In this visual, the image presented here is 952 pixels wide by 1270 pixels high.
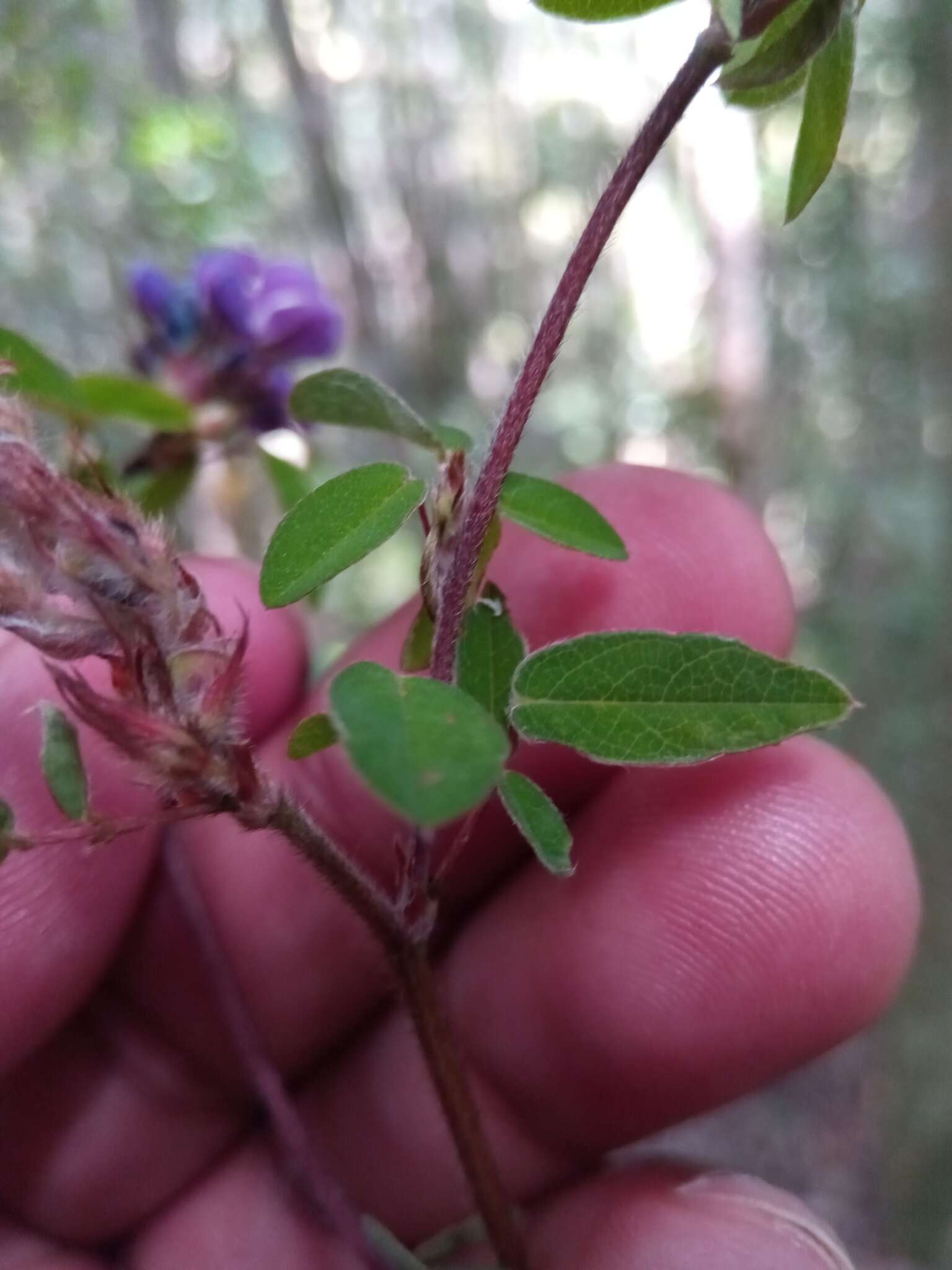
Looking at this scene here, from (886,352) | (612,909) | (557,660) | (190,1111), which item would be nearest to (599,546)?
(557,660)

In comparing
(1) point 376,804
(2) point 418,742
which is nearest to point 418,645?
(2) point 418,742

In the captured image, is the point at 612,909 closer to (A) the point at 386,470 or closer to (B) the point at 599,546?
(B) the point at 599,546

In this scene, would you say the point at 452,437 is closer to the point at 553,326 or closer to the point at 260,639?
the point at 553,326

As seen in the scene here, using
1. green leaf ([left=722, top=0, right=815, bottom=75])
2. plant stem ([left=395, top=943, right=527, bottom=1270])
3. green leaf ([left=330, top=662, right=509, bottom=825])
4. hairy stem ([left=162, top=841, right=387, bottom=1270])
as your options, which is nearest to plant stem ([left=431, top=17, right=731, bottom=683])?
green leaf ([left=722, top=0, right=815, bottom=75])

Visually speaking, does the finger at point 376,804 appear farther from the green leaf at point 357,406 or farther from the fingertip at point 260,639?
the green leaf at point 357,406

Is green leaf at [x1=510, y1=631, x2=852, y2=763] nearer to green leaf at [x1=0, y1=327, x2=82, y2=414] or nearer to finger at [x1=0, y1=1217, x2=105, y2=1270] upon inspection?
green leaf at [x1=0, y1=327, x2=82, y2=414]

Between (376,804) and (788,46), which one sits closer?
(788,46)

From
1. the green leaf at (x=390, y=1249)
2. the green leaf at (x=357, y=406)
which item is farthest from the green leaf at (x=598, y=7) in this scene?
the green leaf at (x=390, y=1249)
